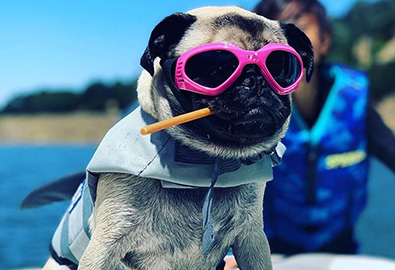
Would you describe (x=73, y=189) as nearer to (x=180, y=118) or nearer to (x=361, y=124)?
(x=180, y=118)

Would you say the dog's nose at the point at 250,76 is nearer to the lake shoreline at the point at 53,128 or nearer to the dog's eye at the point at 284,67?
the dog's eye at the point at 284,67

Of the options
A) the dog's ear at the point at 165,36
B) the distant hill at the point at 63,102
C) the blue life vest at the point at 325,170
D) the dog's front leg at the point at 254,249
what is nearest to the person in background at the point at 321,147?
the blue life vest at the point at 325,170

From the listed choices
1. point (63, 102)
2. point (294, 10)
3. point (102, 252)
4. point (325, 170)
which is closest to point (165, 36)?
point (102, 252)

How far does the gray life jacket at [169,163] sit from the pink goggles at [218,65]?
0.11 m

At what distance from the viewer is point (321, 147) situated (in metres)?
1.51

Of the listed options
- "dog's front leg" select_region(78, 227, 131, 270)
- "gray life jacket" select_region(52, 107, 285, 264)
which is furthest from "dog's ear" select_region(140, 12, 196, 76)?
"dog's front leg" select_region(78, 227, 131, 270)

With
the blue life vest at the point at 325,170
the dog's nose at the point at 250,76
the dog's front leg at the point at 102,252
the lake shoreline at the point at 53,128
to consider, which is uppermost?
the dog's nose at the point at 250,76

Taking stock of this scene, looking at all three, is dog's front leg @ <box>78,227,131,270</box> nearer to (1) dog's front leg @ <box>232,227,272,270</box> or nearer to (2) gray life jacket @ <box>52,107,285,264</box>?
(2) gray life jacket @ <box>52,107,285,264</box>

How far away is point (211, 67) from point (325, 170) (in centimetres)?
93

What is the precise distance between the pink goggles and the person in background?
0.79m

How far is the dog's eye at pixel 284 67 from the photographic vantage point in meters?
0.74

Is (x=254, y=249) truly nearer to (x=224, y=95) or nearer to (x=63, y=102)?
(x=224, y=95)

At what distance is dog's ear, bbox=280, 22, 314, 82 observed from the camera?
0.80m

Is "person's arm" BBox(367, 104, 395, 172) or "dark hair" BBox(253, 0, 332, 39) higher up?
"dark hair" BBox(253, 0, 332, 39)
